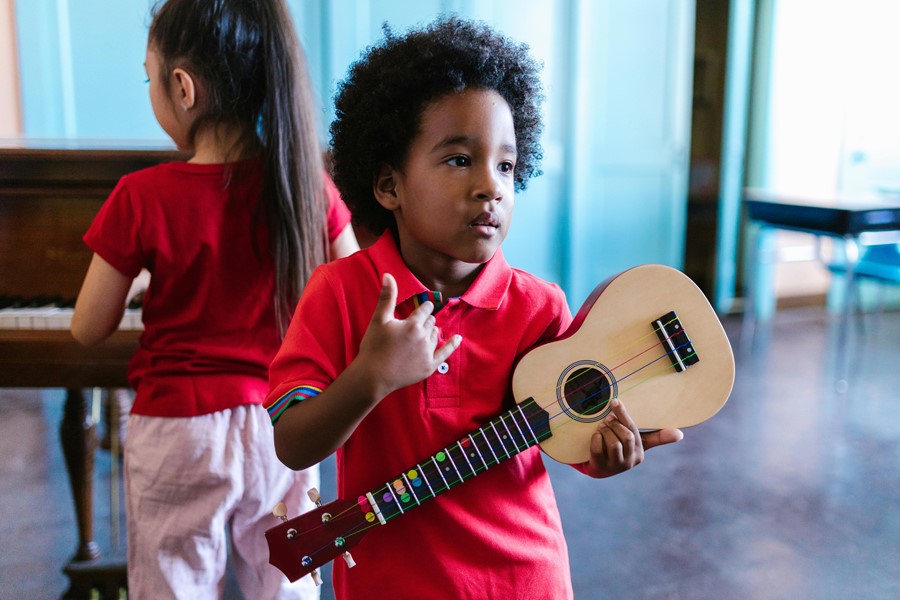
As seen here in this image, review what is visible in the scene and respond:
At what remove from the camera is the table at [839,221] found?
382 cm

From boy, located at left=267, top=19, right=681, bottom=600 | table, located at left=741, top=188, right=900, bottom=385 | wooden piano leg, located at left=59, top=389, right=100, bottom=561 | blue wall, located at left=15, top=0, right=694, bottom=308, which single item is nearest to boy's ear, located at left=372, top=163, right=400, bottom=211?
boy, located at left=267, top=19, right=681, bottom=600

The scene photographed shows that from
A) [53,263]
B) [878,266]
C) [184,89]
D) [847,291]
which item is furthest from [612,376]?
[878,266]

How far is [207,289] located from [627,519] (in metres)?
1.79

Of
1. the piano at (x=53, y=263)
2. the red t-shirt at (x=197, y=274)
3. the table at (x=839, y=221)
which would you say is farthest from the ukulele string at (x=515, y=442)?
the table at (x=839, y=221)

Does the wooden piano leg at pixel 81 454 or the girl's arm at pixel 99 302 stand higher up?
the girl's arm at pixel 99 302

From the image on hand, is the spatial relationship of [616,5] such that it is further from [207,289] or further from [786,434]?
[207,289]

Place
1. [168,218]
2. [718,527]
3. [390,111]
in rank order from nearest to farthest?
[390,111], [168,218], [718,527]

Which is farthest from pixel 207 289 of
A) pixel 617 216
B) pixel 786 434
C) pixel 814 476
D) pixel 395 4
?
pixel 617 216

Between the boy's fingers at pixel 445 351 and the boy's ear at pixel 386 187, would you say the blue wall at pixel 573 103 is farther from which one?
the boy's fingers at pixel 445 351

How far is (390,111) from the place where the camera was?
0.94 meters

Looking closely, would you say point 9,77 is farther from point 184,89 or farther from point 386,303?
point 386,303

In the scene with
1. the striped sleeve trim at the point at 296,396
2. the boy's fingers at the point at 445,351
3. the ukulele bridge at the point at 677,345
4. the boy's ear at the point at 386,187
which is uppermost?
the boy's ear at the point at 386,187

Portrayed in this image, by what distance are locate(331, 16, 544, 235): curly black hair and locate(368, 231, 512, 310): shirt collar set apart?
9 centimetres

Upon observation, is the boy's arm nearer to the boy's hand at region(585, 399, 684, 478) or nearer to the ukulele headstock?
the ukulele headstock
